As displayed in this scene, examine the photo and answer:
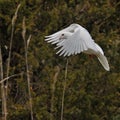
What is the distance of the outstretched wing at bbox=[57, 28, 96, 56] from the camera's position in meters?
4.26

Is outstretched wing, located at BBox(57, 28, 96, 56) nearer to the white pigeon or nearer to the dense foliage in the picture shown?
the white pigeon

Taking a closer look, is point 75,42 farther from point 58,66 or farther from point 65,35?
point 58,66

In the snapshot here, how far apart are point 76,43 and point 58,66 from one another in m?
0.84

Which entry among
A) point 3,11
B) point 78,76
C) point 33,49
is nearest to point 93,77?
point 78,76

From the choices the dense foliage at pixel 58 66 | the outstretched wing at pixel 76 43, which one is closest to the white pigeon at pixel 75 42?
the outstretched wing at pixel 76 43

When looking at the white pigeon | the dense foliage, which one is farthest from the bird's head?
the dense foliage

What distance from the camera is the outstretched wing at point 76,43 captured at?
4.26 metres

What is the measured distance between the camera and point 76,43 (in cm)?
434

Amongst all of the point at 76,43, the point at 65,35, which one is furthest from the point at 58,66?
the point at 76,43

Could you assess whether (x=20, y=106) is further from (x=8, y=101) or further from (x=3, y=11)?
(x=3, y=11)

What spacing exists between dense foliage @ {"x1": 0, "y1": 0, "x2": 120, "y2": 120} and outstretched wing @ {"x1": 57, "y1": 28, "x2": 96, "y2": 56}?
0.54 metres

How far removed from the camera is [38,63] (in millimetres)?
5133

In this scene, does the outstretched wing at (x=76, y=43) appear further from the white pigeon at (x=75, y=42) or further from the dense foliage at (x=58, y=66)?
the dense foliage at (x=58, y=66)

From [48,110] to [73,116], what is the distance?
0.22 meters
